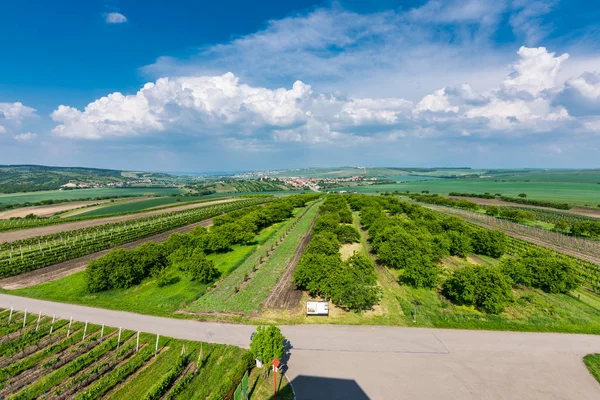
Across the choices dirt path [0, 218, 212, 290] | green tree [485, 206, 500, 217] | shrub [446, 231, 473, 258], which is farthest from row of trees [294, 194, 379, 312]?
green tree [485, 206, 500, 217]

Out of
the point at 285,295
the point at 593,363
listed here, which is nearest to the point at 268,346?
the point at 285,295

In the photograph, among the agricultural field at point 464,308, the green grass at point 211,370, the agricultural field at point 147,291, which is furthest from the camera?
the agricultural field at point 147,291

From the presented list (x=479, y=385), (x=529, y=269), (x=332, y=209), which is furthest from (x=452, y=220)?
(x=479, y=385)

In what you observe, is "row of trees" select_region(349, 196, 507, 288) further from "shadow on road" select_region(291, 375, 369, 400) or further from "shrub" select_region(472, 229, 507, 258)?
"shadow on road" select_region(291, 375, 369, 400)

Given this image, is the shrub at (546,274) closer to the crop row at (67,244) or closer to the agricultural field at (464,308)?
the agricultural field at (464,308)

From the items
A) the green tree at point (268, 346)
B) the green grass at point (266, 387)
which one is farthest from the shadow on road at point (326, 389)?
the green tree at point (268, 346)
